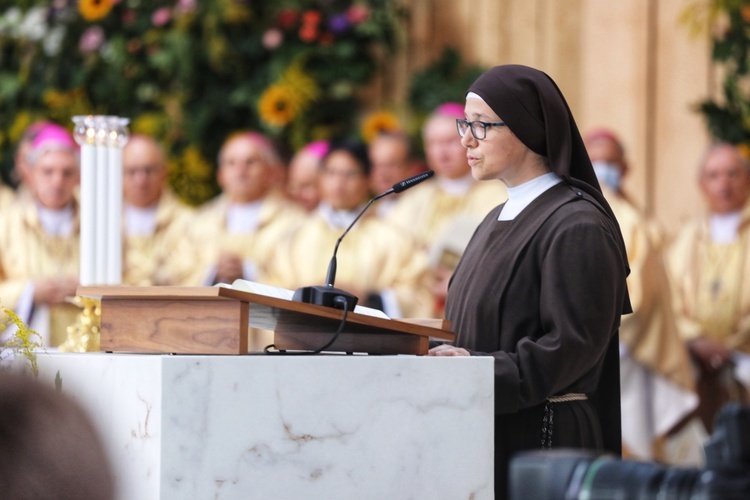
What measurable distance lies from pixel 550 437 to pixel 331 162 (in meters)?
5.44

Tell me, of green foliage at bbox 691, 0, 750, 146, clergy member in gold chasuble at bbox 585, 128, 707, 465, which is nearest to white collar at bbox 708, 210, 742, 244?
green foliage at bbox 691, 0, 750, 146

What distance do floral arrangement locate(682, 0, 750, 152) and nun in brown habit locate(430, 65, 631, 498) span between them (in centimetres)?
530

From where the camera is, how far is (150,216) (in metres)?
8.93

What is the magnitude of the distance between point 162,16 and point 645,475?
894 centimetres

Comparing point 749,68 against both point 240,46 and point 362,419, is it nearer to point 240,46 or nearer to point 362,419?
point 240,46

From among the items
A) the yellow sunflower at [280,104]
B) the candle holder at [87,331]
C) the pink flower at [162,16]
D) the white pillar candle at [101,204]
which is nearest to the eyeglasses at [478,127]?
the candle holder at [87,331]

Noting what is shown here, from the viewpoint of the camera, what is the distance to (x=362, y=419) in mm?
2455

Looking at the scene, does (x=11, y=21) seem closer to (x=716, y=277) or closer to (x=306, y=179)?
(x=306, y=179)

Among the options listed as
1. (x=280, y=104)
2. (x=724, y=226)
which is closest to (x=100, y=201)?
(x=724, y=226)

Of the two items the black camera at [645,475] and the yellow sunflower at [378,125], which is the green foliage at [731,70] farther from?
the black camera at [645,475]

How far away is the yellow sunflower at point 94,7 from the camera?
10047 mm

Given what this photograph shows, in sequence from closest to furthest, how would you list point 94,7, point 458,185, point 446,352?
point 446,352 → point 458,185 → point 94,7

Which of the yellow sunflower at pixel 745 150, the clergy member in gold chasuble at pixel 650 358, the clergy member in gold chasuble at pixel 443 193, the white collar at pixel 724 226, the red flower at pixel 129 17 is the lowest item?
the clergy member in gold chasuble at pixel 650 358

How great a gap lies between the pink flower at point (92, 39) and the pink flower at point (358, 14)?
1.90 metres
